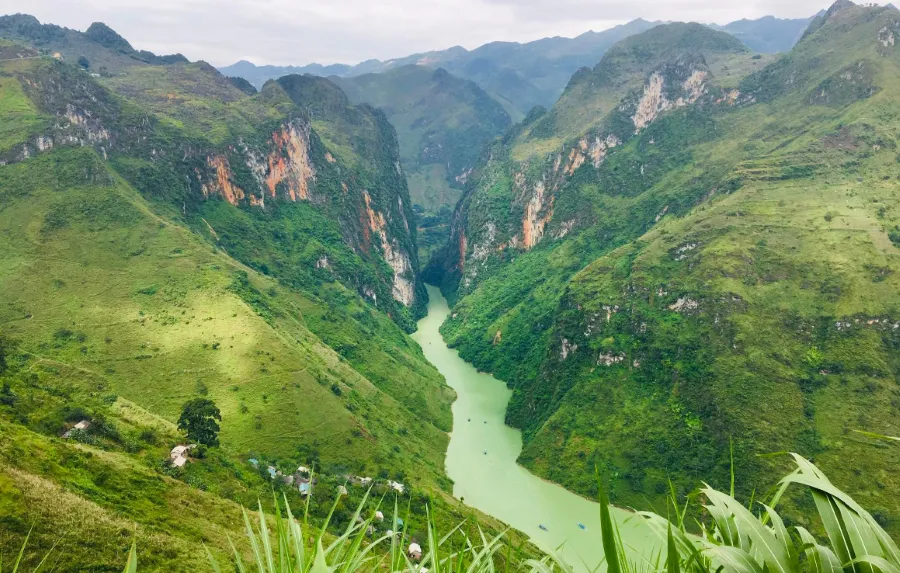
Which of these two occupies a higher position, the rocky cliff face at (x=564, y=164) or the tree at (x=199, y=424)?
the rocky cliff face at (x=564, y=164)

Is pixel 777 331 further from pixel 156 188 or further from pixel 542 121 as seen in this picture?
pixel 542 121

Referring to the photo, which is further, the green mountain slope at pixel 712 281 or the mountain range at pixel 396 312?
the green mountain slope at pixel 712 281

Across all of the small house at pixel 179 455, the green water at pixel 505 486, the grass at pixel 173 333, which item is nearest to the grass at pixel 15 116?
the grass at pixel 173 333

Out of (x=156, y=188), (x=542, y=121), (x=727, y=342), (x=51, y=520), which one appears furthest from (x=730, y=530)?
(x=542, y=121)

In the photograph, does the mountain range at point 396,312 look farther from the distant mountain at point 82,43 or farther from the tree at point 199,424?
the distant mountain at point 82,43

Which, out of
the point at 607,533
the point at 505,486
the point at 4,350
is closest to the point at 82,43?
the point at 4,350

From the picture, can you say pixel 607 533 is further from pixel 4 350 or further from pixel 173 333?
pixel 173 333
